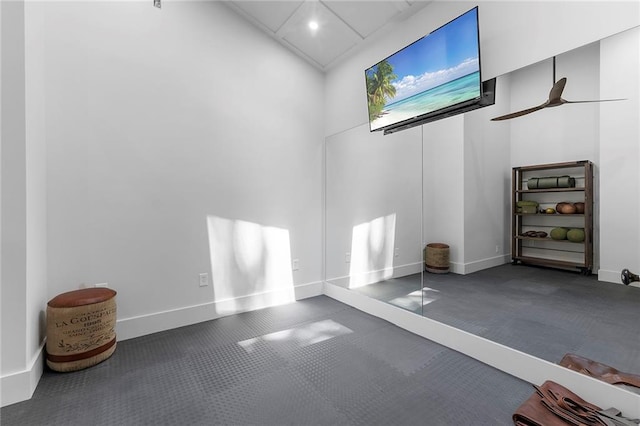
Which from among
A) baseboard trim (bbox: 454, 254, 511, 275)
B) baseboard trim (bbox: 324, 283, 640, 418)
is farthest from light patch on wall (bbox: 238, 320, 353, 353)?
baseboard trim (bbox: 454, 254, 511, 275)

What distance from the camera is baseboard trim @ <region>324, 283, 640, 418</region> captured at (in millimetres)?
1601

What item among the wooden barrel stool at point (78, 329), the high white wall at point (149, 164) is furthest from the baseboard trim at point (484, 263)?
the wooden barrel stool at point (78, 329)

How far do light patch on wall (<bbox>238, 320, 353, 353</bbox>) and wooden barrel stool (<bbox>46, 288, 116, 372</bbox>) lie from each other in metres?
1.08

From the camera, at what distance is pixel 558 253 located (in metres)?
2.04

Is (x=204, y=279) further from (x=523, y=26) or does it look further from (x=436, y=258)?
(x=523, y=26)

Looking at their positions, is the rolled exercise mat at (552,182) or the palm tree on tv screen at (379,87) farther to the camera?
the palm tree on tv screen at (379,87)

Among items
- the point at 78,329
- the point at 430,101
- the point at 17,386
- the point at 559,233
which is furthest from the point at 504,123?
the point at 17,386

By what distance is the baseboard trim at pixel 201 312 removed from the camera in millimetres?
2576

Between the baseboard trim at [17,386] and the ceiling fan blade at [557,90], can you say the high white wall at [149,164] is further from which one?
the ceiling fan blade at [557,90]

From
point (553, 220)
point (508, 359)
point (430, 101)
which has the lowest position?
point (508, 359)

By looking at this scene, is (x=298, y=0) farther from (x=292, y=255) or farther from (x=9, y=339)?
(x=9, y=339)

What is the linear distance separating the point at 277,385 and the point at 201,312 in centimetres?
145

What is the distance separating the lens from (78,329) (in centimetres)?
203

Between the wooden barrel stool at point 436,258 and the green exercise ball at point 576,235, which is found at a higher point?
the green exercise ball at point 576,235
